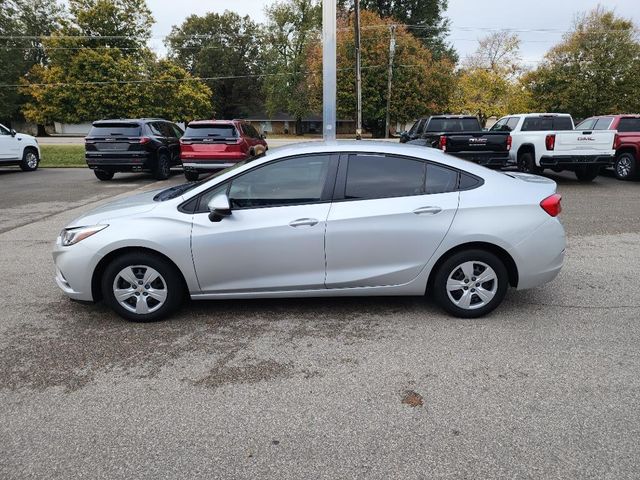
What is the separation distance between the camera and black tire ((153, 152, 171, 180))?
1526 cm

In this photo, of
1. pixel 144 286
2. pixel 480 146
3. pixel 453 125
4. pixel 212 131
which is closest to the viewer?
pixel 144 286

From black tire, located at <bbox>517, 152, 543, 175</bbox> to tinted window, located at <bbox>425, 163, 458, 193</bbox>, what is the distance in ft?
32.7

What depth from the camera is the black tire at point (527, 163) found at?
13.3 meters

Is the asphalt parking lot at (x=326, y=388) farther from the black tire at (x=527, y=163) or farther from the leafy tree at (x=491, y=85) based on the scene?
the leafy tree at (x=491, y=85)

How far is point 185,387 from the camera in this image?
3375mm

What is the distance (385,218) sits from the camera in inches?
168

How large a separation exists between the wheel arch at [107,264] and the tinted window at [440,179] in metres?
2.32

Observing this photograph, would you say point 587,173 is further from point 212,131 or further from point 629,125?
point 212,131

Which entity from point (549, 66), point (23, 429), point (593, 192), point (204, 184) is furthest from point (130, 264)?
point (549, 66)

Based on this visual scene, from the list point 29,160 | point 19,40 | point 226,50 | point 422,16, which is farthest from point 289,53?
point 29,160

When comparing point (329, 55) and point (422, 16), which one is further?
point (422, 16)

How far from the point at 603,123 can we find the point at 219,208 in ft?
45.0

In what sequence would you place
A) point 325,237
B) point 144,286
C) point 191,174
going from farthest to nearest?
point 191,174
point 144,286
point 325,237

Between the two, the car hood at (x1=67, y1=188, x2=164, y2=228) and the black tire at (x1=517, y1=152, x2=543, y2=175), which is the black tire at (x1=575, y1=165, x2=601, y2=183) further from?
the car hood at (x1=67, y1=188, x2=164, y2=228)
